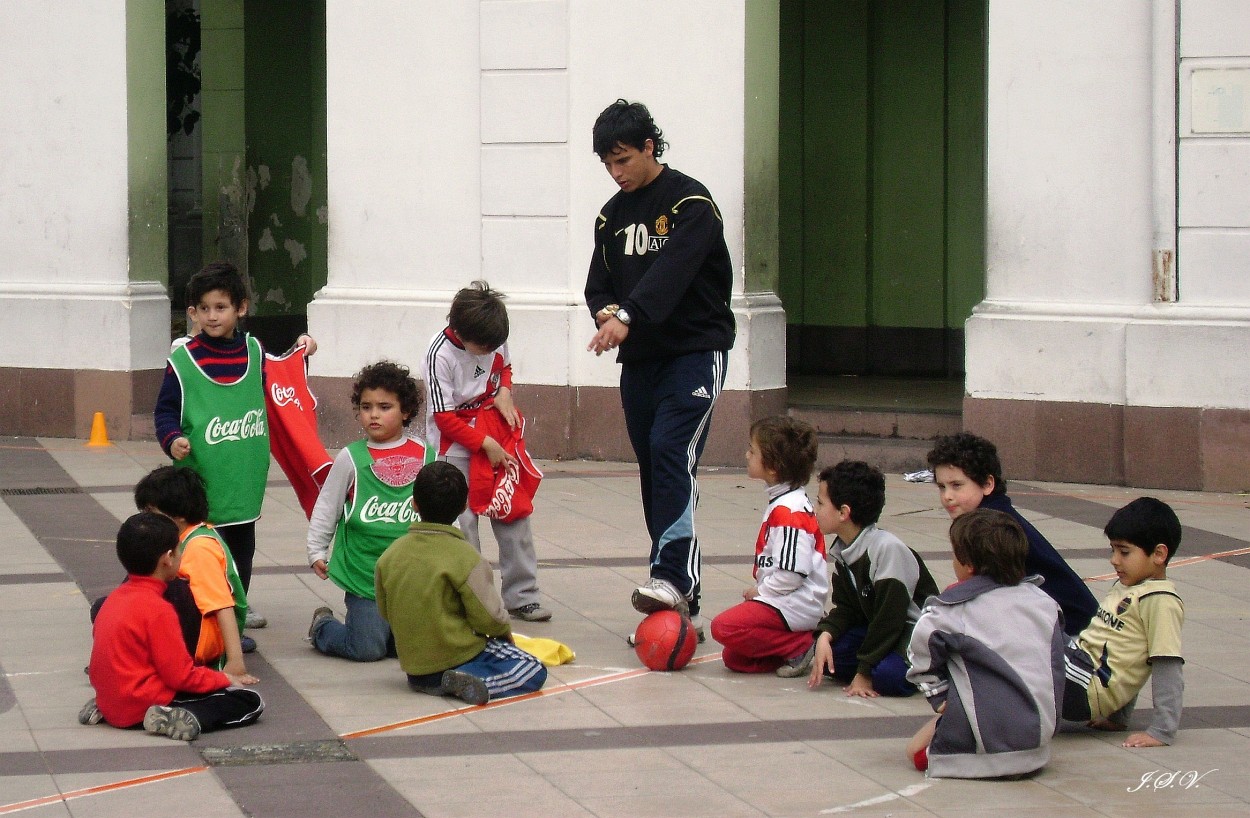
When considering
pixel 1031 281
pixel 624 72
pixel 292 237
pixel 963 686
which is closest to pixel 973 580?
pixel 963 686

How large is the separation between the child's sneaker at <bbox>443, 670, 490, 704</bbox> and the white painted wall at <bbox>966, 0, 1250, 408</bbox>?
583 centimetres

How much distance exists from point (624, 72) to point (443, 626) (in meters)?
6.39

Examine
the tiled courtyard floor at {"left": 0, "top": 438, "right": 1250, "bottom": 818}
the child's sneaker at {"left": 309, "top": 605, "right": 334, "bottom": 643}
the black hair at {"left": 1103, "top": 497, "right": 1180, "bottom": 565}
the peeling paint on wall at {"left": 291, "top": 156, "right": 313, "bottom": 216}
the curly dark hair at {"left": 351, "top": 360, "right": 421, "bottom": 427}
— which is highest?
the peeling paint on wall at {"left": 291, "top": 156, "right": 313, "bottom": 216}

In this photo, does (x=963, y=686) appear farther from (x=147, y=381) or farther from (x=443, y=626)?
(x=147, y=381)

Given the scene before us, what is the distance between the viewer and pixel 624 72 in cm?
1140

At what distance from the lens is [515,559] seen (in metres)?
6.94

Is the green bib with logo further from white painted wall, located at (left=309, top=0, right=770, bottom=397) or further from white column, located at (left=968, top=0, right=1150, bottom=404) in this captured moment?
white column, located at (left=968, top=0, right=1150, bottom=404)

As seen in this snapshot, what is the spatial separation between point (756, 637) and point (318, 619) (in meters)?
1.62

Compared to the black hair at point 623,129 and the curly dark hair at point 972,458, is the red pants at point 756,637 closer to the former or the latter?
the curly dark hair at point 972,458

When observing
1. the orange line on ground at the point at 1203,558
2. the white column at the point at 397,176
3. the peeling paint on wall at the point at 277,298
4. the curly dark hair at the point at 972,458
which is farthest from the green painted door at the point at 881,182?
the curly dark hair at the point at 972,458

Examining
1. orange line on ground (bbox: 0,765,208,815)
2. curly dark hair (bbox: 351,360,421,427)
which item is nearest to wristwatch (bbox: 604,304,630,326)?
A: curly dark hair (bbox: 351,360,421,427)

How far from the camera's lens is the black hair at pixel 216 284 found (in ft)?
21.1

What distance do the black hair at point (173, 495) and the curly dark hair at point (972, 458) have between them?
2401 mm

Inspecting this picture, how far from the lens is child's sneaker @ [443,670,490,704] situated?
5.66 meters
